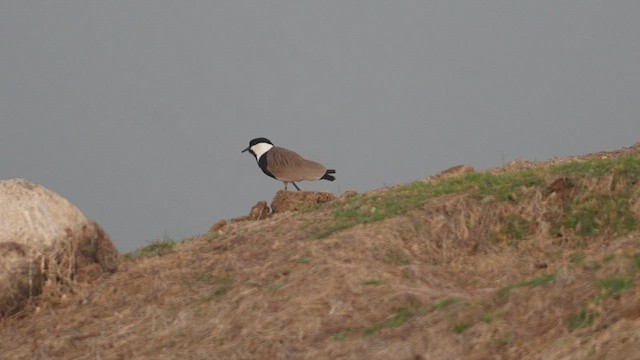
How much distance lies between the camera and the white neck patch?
Answer: 56.6ft

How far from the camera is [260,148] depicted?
1739cm

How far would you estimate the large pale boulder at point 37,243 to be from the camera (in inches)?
460

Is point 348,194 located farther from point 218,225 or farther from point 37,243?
point 37,243

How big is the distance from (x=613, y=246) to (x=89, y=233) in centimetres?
618

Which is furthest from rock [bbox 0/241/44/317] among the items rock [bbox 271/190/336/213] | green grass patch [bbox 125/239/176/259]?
rock [bbox 271/190/336/213]

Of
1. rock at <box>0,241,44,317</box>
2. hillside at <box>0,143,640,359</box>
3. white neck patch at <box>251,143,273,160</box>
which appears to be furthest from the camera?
white neck patch at <box>251,143,273,160</box>

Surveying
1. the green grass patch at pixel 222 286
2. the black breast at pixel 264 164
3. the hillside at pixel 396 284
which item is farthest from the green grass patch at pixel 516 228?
the black breast at pixel 264 164

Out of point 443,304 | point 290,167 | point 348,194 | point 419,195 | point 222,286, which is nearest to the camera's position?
point 443,304

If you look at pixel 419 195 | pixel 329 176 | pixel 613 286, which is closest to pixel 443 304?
pixel 613 286

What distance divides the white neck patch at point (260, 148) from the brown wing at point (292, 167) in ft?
1.92

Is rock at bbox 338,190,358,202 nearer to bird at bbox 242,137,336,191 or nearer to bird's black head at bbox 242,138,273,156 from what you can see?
bird at bbox 242,137,336,191

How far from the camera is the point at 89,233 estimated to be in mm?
12328

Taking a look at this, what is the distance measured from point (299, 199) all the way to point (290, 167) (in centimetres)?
149

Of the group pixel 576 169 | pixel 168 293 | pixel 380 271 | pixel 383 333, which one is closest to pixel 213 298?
pixel 168 293
